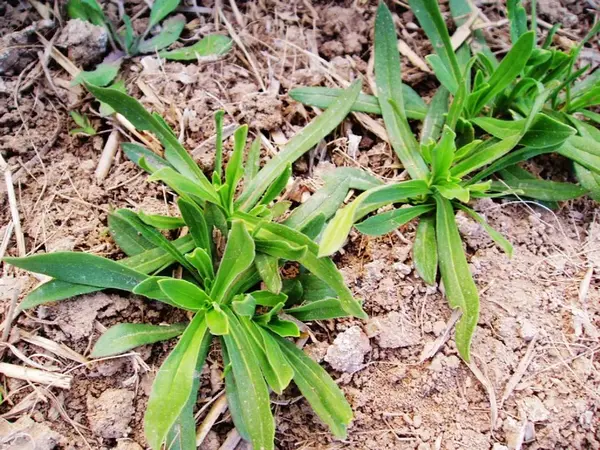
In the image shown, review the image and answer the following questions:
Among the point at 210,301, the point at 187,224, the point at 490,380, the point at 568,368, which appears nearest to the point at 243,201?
the point at 187,224

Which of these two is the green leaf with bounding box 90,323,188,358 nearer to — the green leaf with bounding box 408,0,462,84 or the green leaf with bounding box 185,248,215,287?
the green leaf with bounding box 185,248,215,287

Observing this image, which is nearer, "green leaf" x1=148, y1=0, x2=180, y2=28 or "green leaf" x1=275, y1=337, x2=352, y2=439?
"green leaf" x1=275, y1=337, x2=352, y2=439

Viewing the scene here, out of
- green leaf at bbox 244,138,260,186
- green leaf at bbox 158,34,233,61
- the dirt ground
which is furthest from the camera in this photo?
green leaf at bbox 158,34,233,61

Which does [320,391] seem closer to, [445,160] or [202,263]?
[202,263]

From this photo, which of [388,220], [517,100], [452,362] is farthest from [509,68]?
[452,362]

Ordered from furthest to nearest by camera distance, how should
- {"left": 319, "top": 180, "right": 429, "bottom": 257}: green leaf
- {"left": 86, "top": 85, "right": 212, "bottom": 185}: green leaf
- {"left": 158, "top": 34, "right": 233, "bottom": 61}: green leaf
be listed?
{"left": 158, "top": 34, "right": 233, "bottom": 61}: green leaf < {"left": 86, "top": 85, "right": 212, "bottom": 185}: green leaf < {"left": 319, "top": 180, "right": 429, "bottom": 257}: green leaf

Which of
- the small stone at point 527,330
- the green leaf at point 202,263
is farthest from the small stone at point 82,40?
the small stone at point 527,330

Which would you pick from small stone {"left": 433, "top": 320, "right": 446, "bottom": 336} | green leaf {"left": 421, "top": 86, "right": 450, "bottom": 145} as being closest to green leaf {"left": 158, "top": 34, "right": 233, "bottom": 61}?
green leaf {"left": 421, "top": 86, "right": 450, "bottom": 145}
